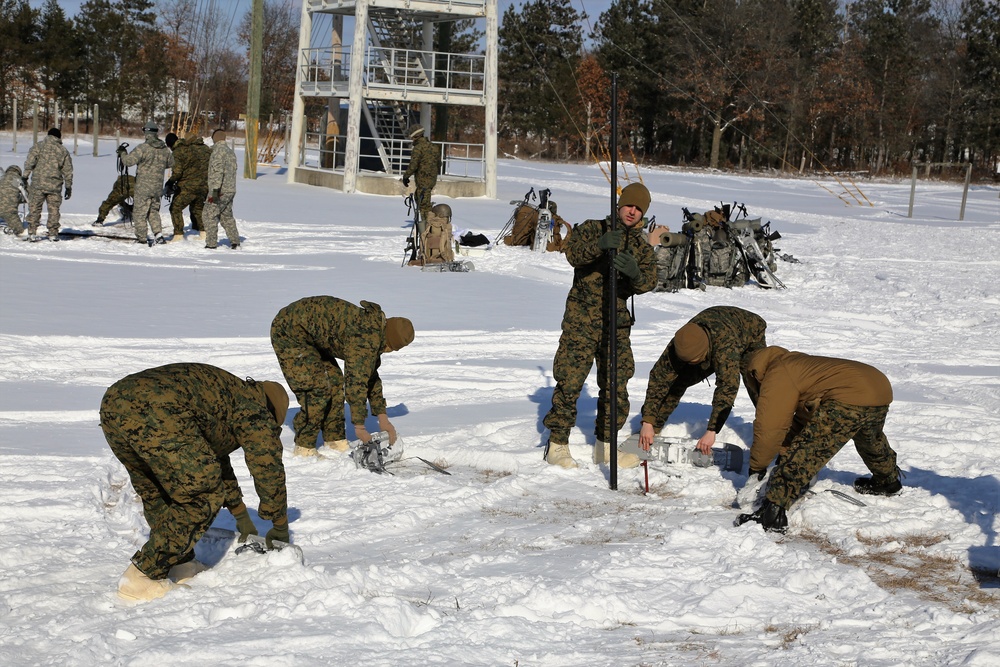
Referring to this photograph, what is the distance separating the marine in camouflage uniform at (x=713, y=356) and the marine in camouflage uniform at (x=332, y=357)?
1776mm

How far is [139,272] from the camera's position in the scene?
1557 cm

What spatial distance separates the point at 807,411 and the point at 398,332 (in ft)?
8.41

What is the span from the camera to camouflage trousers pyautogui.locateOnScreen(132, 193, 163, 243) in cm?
1797

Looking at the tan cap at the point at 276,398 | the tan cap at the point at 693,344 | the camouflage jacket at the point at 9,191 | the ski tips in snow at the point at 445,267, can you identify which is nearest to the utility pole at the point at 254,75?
the camouflage jacket at the point at 9,191

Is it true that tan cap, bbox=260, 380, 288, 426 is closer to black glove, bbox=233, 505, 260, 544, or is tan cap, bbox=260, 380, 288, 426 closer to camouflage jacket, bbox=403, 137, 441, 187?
black glove, bbox=233, 505, 260, 544

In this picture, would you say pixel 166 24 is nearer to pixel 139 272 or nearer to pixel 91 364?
pixel 139 272

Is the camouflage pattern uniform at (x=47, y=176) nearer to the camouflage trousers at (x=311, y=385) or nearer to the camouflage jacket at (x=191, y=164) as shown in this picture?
the camouflage jacket at (x=191, y=164)

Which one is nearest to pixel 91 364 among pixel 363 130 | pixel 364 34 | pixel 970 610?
pixel 970 610

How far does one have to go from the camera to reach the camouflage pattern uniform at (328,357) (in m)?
7.14

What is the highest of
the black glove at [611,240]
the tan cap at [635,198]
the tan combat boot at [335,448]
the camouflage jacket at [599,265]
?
the tan cap at [635,198]

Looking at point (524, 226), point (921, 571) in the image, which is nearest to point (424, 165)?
point (524, 226)

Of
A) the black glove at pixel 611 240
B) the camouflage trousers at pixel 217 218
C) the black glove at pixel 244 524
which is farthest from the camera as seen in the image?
the camouflage trousers at pixel 217 218

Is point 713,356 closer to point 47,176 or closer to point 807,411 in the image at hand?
point 807,411

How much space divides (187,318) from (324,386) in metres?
5.24
